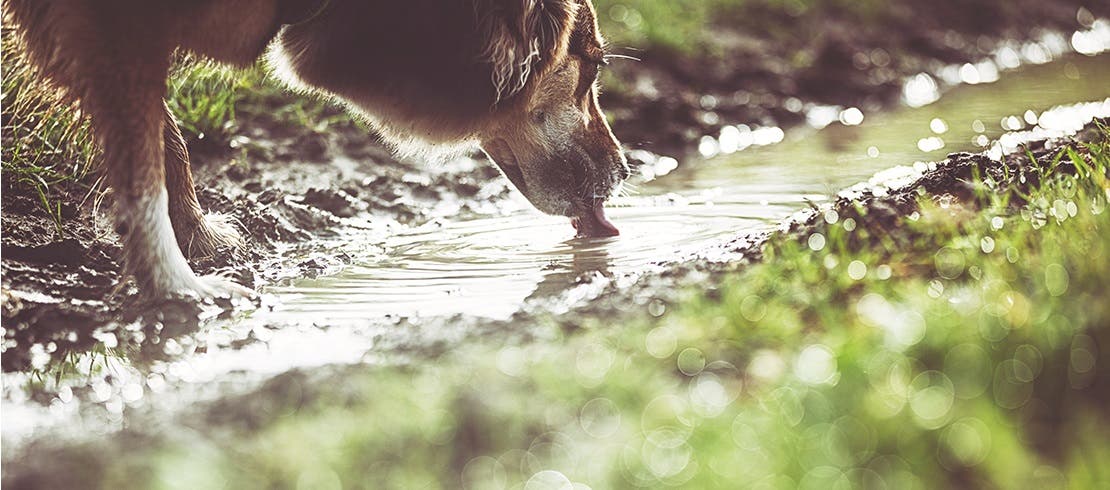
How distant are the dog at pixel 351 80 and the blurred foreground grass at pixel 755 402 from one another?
112 centimetres

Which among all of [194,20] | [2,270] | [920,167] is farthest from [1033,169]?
[2,270]

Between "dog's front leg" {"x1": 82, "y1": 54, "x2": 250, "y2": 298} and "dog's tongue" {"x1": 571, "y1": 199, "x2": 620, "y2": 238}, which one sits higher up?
"dog's front leg" {"x1": 82, "y1": 54, "x2": 250, "y2": 298}

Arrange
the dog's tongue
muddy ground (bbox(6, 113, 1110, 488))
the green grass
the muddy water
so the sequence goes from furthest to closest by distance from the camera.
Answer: the dog's tongue
the green grass
the muddy water
muddy ground (bbox(6, 113, 1110, 488))

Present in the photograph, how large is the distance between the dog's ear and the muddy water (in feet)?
2.18

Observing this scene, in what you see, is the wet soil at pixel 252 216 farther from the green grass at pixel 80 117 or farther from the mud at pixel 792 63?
the mud at pixel 792 63

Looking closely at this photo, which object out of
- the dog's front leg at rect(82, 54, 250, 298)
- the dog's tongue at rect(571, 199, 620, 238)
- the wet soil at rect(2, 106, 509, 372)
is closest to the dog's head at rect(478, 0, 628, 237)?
the dog's tongue at rect(571, 199, 620, 238)

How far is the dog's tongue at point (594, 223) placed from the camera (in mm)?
4566

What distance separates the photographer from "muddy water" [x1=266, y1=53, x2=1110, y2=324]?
12.6ft

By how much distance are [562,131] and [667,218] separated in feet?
2.17

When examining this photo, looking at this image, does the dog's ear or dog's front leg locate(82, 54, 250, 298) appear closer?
dog's front leg locate(82, 54, 250, 298)

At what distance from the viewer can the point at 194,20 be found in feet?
11.6

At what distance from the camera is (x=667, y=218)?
15.9 feet

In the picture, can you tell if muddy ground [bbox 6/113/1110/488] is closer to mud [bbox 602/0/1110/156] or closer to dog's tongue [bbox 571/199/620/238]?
dog's tongue [bbox 571/199/620/238]

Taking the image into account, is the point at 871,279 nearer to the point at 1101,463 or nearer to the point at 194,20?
the point at 1101,463
